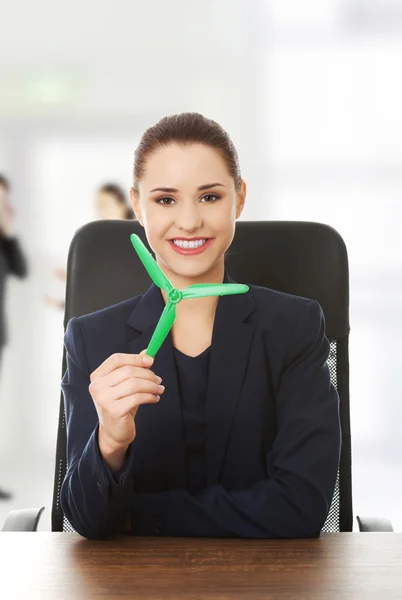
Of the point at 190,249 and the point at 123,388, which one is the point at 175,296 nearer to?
Answer: the point at 123,388

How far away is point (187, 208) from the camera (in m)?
1.34

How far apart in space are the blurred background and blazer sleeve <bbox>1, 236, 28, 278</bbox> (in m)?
0.14

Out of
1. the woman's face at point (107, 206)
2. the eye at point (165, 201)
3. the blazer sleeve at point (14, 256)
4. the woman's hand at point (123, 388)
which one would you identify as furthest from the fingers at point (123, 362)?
the blazer sleeve at point (14, 256)

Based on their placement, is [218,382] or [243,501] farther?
[218,382]

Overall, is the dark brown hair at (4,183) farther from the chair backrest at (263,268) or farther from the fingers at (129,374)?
the fingers at (129,374)

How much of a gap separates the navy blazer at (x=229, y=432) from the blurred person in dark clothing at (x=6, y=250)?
10.7 ft

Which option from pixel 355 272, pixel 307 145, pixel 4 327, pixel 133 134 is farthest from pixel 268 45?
pixel 4 327

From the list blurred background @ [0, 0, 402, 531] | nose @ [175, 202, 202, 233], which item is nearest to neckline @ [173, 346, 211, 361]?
nose @ [175, 202, 202, 233]

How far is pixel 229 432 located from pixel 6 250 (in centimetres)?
361

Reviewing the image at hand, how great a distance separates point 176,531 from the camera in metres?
1.31

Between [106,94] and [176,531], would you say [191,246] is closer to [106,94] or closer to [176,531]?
[176,531]

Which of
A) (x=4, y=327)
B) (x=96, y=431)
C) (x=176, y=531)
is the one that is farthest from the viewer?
(x=4, y=327)

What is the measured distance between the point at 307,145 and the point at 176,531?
404 cm

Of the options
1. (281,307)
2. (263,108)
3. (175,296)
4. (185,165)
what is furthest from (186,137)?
(263,108)
